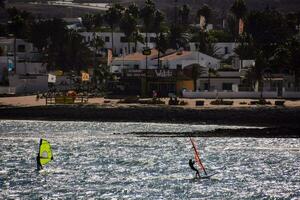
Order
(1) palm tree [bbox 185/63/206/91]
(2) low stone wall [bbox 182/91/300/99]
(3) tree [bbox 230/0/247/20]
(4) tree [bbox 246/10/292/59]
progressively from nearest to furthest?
(2) low stone wall [bbox 182/91/300/99], (1) palm tree [bbox 185/63/206/91], (4) tree [bbox 246/10/292/59], (3) tree [bbox 230/0/247/20]

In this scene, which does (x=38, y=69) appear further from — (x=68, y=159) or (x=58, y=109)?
(x=68, y=159)

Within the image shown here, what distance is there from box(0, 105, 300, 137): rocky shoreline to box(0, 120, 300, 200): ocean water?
3.25 meters

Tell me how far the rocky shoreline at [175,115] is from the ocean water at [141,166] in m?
3.25

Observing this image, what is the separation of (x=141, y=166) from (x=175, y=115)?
112ft

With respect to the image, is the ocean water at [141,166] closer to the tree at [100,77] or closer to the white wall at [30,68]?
the tree at [100,77]

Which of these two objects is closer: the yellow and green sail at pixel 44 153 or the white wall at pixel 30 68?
the yellow and green sail at pixel 44 153

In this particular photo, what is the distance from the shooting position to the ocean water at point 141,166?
2133 inches

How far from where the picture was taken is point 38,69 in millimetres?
154750

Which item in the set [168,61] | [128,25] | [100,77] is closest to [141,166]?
[100,77]

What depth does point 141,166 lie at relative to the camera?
65750 millimetres

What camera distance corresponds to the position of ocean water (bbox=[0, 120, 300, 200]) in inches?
2133

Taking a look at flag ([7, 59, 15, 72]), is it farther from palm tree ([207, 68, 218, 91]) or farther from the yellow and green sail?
the yellow and green sail

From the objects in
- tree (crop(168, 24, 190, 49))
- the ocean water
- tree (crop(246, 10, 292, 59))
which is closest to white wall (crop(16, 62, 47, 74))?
tree (crop(168, 24, 190, 49))

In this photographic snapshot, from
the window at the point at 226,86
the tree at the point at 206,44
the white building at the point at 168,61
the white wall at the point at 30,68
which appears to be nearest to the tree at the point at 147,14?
the tree at the point at 206,44
